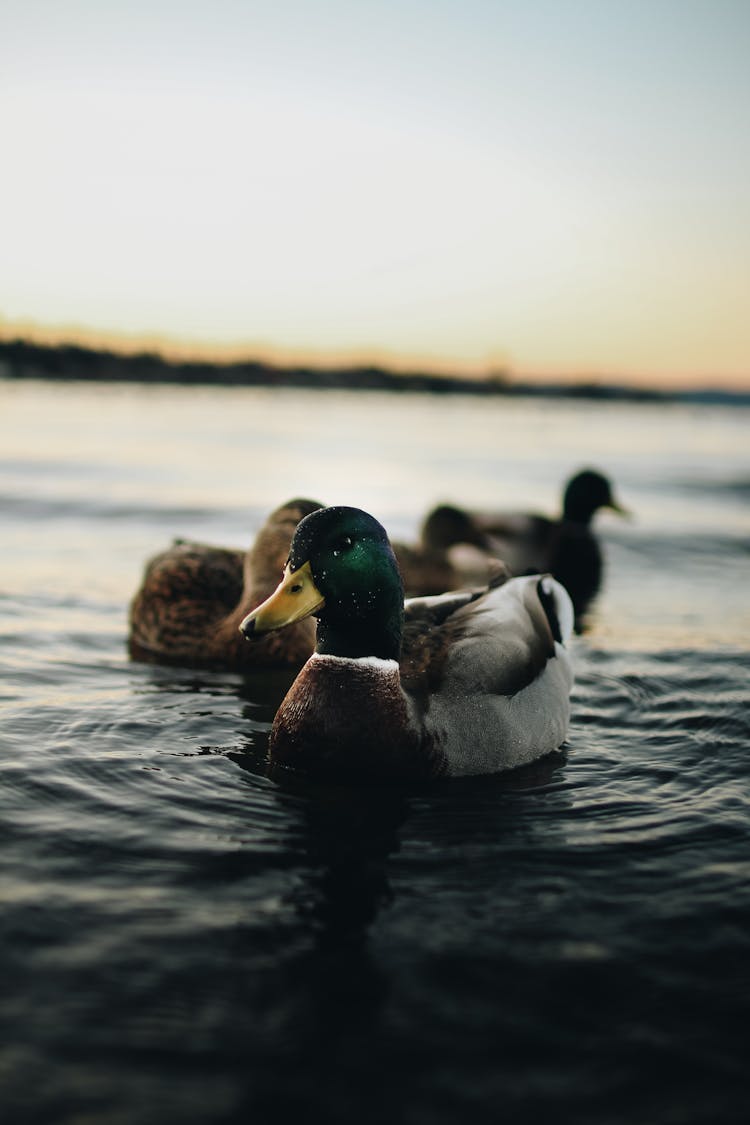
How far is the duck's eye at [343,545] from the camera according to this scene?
182 inches

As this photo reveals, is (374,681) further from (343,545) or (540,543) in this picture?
(540,543)

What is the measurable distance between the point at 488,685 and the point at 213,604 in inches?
124

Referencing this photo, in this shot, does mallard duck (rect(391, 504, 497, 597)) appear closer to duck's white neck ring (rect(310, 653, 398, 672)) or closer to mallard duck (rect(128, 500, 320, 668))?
mallard duck (rect(128, 500, 320, 668))

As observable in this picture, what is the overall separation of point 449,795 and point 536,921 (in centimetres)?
104

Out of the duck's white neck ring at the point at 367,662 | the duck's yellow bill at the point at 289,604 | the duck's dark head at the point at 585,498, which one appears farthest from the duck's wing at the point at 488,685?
the duck's dark head at the point at 585,498

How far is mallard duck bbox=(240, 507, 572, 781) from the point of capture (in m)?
4.61

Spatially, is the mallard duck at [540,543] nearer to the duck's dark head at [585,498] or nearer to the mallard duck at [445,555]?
the mallard duck at [445,555]

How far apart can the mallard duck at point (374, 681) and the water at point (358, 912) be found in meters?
0.17

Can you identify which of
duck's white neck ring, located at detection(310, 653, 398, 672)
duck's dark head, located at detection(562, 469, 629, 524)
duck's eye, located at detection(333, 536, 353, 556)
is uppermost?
duck's eye, located at detection(333, 536, 353, 556)

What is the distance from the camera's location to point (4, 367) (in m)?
68.4

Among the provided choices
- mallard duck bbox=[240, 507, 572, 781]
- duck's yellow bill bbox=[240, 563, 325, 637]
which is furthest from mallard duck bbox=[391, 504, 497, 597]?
duck's yellow bill bbox=[240, 563, 325, 637]

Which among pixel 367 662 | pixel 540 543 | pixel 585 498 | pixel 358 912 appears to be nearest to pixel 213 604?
pixel 367 662

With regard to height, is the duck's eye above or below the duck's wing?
above

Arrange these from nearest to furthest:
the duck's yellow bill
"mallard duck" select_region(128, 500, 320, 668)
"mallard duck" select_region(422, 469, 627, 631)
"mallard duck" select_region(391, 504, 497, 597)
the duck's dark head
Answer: the duck's yellow bill → "mallard duck" select_region(128, 500, 320, 668) → "mallard duck" select_region(391, 504, 497, 597) → "mallard duck" select_region(422, 469, 627, 631) → the duck's dark head
